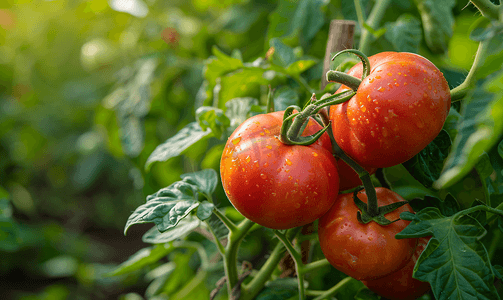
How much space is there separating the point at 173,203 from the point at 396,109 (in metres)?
0.30

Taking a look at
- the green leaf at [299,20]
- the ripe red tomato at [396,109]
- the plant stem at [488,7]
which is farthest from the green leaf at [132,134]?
the plant stem at [488,7]

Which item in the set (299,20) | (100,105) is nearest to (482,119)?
(299,20)

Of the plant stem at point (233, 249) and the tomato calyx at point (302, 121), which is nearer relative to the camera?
the tomato calyx at point (302, 121)

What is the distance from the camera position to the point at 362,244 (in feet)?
1.39

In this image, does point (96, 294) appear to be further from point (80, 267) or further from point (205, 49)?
point (205, 49)

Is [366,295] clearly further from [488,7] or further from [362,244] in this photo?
[488,7]

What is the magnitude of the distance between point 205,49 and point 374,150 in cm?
100

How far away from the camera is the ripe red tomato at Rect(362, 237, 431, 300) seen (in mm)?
473

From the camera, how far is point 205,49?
127cm

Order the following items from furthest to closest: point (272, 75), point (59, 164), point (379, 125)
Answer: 1. point (59, 164)
2. point (272, 75)
3. point (379, 125)

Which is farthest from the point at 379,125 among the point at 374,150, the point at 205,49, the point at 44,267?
the point at 44,267

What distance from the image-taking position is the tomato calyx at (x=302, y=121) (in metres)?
0.39

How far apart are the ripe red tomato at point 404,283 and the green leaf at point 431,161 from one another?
0.09 meters

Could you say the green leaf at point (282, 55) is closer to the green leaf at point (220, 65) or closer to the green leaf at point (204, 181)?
the green leaf at point (220, 65)
